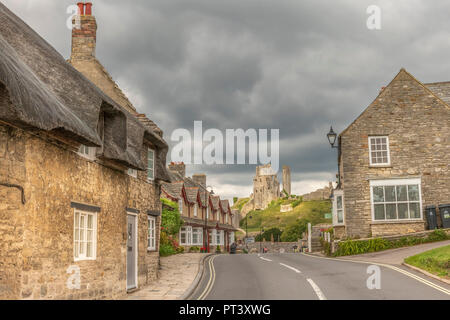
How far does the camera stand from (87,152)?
11.3m

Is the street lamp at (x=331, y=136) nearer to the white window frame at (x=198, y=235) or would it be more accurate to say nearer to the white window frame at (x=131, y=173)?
the white window frame at (x=131, y=173)

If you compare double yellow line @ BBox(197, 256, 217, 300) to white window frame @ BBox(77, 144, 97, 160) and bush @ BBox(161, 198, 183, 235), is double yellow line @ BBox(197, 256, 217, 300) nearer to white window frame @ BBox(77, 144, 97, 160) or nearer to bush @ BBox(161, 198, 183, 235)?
white window frame @ BBox(77, 144, 97, 160)

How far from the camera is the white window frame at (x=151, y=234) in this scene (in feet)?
55.6

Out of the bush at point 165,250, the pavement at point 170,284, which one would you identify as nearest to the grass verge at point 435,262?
the pavement at point 170,284

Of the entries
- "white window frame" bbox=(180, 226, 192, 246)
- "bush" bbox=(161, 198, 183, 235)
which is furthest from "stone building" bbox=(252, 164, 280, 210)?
"bush" bbox=(161, 198, 183, 235)

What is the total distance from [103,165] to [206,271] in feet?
26.4

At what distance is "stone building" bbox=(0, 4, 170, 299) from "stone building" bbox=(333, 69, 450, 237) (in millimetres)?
14422

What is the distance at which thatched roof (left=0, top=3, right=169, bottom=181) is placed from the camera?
7648mm

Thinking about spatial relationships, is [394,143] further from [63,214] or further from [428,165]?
[63,214]

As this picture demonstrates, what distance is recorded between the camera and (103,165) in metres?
12.2

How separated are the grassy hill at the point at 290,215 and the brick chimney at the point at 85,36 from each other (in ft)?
266

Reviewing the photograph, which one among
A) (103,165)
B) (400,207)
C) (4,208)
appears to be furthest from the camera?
(400,207)
